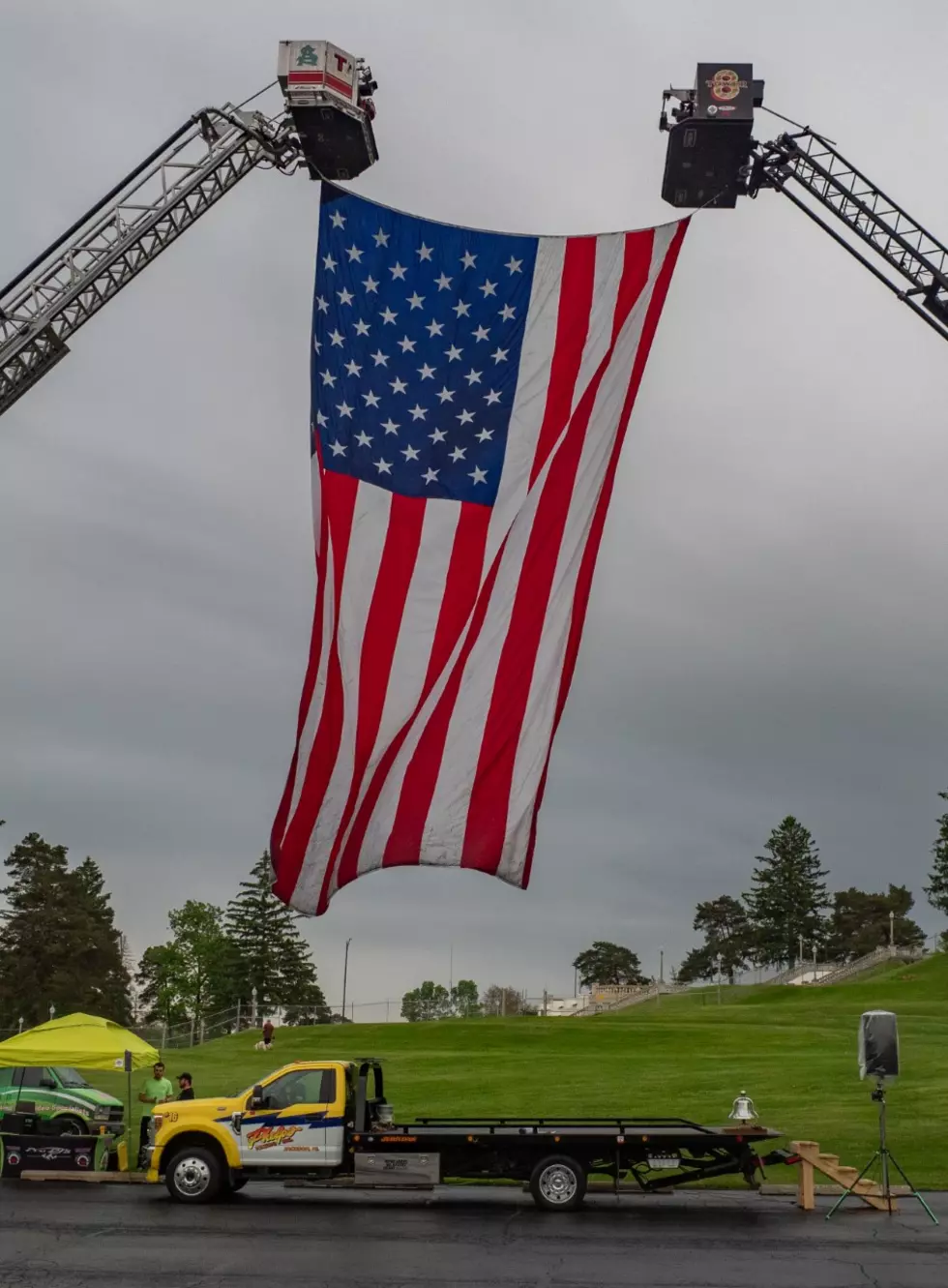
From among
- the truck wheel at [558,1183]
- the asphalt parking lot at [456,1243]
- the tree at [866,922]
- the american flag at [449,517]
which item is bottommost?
the asphalt parking lot at [456,1243]

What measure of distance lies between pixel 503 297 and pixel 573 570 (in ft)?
11.2

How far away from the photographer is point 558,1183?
19.9 metres

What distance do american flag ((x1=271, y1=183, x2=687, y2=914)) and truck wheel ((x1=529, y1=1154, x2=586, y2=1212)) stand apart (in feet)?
25.5

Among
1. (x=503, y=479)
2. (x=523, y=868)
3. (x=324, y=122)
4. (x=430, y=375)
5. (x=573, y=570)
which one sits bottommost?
(x=523, y=868)

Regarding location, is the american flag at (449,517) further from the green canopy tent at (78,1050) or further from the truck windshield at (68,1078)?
the truck windshield at (68,1078)

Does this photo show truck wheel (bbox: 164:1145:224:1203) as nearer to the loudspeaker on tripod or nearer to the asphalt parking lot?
the asphalt parking lot

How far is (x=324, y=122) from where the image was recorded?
31938 millimetres

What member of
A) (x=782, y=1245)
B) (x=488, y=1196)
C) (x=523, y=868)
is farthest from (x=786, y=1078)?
(x=523, y=868)

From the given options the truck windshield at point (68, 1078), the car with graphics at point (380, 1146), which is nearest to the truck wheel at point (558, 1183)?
the car with graphics at point (380, 1146)

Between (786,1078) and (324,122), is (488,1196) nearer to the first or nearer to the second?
(786,1078)

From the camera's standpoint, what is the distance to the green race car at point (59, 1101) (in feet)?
96.4

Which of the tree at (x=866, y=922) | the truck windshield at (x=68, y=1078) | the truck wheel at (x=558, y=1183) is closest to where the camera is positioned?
the truck wheel at (x=558, y=1183)

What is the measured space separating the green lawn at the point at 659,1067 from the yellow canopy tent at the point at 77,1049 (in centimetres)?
876

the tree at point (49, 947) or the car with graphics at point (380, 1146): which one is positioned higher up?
the tree at point (49, 947)
